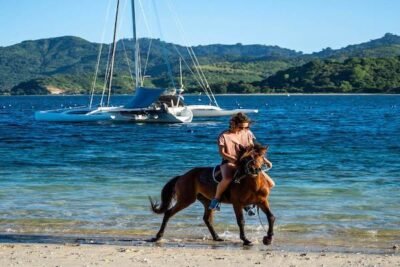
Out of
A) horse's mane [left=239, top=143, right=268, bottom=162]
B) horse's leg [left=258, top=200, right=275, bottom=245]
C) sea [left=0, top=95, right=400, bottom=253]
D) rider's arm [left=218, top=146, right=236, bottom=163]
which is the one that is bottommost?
sea [left=0, top=95, right=400, bottom=253]

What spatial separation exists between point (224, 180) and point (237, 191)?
0.82 ft

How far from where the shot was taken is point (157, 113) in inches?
2259

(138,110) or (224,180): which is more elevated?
(224,180)

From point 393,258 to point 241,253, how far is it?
6.30 feet

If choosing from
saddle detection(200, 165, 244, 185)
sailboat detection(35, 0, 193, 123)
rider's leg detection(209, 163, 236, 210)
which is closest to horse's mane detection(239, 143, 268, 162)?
rider's leg detection(209, 163, 236, 210)

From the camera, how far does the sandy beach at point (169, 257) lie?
9.73m

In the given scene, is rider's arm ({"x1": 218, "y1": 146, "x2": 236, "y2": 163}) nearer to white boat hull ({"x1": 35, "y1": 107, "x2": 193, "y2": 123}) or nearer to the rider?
the rider

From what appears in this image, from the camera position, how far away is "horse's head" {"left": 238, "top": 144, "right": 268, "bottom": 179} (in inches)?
421

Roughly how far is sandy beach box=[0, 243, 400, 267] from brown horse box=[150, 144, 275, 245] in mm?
565

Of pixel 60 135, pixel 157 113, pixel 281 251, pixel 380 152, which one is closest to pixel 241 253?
pixel 281 251

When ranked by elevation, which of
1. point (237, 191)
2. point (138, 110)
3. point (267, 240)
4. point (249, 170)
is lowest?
point (138, 110)

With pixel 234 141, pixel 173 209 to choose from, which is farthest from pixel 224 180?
pixel 173 209

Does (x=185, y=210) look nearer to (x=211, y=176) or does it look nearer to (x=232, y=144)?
(x=211, y=176)

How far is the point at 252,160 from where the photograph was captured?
10719 millimetres
